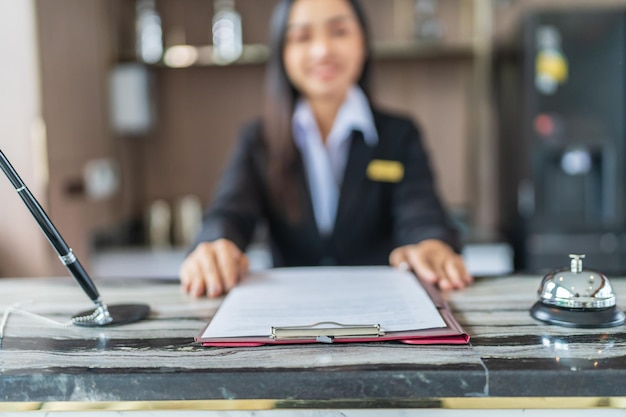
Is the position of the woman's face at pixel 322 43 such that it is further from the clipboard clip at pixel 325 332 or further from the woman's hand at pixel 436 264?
the clipboard clip at pixel 325 332

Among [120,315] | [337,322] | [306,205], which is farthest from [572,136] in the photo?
[120,315]

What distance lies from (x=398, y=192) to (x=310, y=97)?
1.19 feet

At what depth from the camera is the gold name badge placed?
1.73 metres

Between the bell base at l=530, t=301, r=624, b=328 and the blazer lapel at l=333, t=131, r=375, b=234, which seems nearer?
the bell base at l=530, t=301, r=624, b=328

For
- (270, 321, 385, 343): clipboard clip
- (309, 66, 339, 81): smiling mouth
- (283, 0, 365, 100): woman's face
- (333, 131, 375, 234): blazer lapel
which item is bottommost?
(270, 321, 385, 343): clipboard clip

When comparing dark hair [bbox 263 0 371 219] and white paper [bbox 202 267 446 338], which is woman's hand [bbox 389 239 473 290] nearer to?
white paper [bbox 202 267 446 338]

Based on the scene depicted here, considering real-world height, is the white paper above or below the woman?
below

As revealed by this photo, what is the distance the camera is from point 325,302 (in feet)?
2.99

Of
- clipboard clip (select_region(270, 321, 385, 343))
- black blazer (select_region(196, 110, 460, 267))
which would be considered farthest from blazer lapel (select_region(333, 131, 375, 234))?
clipboard clip (select_region(270, 321, 385, 343))

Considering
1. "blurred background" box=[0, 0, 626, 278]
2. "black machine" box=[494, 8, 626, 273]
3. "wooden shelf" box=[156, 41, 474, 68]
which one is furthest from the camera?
"wooden shelf" box=[156, 41, 474, 68]

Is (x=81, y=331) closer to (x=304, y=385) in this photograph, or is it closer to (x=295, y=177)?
(x=304, y=385)

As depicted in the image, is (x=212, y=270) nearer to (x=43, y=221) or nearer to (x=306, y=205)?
(x=43, y=221)

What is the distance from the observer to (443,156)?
305 centimetres

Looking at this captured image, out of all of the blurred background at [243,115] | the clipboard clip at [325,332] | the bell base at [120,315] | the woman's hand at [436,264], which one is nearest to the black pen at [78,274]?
A: the bell base at [120,315]
